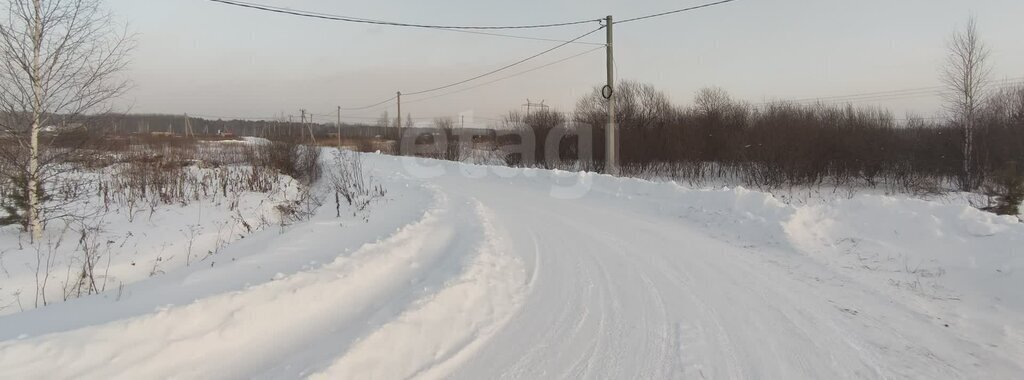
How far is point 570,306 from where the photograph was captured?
454cm

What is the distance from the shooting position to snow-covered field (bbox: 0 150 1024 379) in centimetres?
314

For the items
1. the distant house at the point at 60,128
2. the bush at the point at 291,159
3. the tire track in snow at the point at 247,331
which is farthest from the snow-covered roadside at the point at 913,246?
the bush at the point at 291,159

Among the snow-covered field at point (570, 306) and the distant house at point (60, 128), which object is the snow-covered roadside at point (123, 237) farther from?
the distant house at point (60, 128)

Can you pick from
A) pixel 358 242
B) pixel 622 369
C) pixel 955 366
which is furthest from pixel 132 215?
pixel 955 366

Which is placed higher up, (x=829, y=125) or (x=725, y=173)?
(x=829, y=125)

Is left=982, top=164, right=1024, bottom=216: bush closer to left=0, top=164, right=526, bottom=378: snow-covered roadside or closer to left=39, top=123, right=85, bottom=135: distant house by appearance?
left=0, top=164, right=526, bottom=378: snow-covered roadside

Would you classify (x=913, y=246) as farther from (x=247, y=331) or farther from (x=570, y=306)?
(x=247, y=331)

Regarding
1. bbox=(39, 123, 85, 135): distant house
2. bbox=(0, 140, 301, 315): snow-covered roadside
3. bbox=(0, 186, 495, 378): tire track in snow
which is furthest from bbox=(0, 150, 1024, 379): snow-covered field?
bbox=(39, 123, 85, 135): distant house

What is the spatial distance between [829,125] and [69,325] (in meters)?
26.5

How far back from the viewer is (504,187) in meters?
16.4

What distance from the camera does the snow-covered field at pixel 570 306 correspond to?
124 inches

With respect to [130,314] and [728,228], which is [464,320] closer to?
[130,314]

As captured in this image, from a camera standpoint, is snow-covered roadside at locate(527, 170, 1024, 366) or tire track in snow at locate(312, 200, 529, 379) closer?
tire track in snow at locate(312, 200, 529, 379)

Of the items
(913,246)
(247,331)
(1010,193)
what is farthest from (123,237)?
(1010,193)
